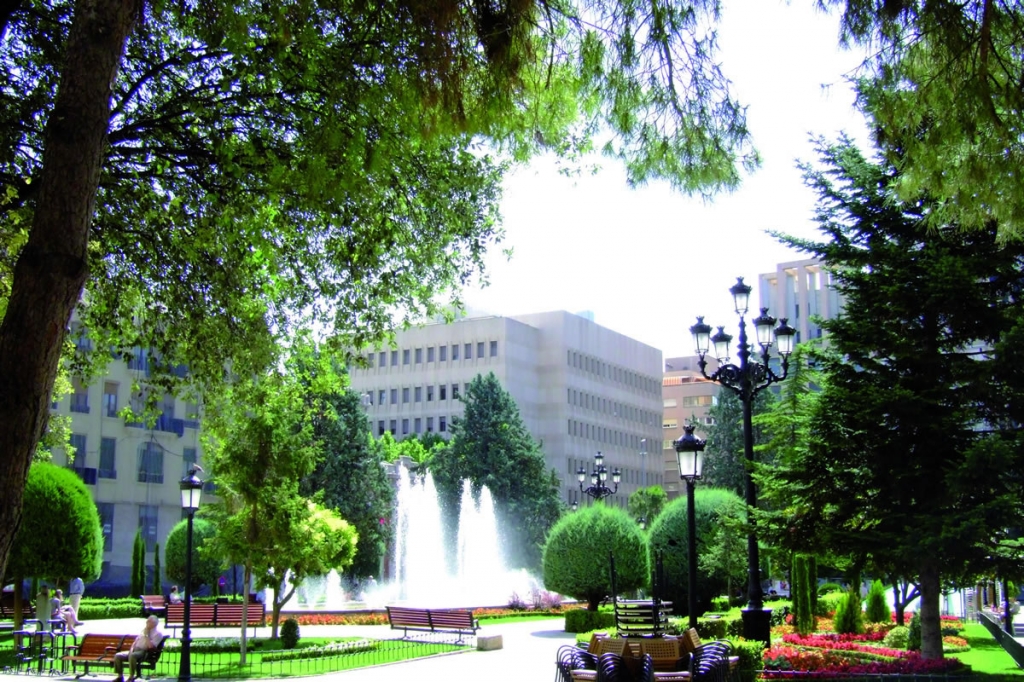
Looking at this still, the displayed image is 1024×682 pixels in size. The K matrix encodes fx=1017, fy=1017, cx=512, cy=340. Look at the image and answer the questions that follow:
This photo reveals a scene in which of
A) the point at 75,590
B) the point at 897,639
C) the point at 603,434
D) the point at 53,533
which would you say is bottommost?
the point at 897,639

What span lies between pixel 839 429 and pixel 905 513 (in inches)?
63.0

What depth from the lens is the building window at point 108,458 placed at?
46.7m

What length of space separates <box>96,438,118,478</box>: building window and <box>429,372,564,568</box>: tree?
1992cm

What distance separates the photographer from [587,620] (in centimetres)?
2686

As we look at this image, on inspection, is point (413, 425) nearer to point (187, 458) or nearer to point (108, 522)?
point (187, 458)

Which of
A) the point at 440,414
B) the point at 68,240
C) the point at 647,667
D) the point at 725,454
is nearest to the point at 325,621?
the point at 647,667

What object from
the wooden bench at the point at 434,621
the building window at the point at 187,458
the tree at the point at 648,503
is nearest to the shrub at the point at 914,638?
the wooden bench at the point at 434,621

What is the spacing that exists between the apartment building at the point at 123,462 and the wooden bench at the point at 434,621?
23.2 metres

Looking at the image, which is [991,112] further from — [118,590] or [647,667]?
[118,590]

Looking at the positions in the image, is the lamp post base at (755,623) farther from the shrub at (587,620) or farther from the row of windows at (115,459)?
the row of windows at (115,459)

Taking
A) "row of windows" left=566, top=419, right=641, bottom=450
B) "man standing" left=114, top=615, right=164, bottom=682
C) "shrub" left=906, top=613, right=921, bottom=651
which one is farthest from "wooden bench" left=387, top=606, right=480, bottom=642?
"row of windows" left=566, top=419, right=641, bottom=450

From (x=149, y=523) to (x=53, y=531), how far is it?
2365 cm

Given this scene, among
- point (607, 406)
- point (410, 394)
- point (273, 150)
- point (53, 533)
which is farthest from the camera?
point (607, 406)

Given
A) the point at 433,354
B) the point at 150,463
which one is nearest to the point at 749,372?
the point at 150,463
